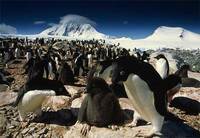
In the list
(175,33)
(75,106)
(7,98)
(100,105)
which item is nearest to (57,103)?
(75,106)

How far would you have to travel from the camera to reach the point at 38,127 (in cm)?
564

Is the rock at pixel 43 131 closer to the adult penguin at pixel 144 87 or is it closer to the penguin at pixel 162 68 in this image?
the adult penguin at pixel 144 87

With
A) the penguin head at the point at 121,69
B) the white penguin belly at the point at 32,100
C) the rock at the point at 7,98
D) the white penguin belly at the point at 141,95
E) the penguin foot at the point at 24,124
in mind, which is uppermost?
the penguin head at the point at 121,69

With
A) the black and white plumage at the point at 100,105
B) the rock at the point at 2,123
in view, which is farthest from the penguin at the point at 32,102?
the black and white plumage at the point at 100,105

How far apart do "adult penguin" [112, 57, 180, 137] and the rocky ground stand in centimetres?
22

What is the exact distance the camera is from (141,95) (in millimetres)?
4414

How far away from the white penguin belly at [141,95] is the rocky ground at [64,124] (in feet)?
0.83

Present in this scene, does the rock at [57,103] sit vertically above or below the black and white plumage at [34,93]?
below

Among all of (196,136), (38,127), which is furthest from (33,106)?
(196,136)

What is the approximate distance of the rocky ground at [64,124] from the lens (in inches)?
190

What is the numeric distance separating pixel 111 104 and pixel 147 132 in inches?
22.8

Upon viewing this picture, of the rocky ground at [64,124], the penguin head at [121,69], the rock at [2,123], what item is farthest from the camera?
the rock at [2,123]

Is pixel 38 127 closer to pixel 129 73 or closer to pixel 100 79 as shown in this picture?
pixel 100 79

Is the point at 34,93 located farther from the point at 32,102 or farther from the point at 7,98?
the point at 7,98
